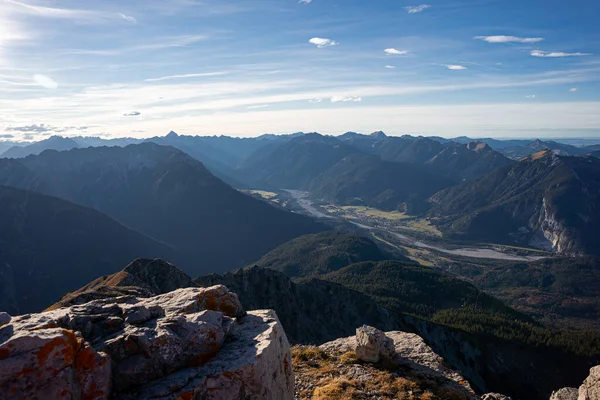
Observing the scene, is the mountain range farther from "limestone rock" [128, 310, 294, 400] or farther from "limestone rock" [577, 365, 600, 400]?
"limestone rock" [128, 310, 294, 400]

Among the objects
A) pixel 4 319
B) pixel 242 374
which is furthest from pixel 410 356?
pixel 4 319

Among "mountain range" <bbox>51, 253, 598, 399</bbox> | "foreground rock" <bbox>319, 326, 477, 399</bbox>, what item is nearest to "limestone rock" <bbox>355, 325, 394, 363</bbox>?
"foreground rock" <bbox>319, 326, 477, 399</bbox>

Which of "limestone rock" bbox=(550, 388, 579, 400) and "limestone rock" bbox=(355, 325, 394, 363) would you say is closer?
"limestone rock" bbox=(550, 388, 579, 400)

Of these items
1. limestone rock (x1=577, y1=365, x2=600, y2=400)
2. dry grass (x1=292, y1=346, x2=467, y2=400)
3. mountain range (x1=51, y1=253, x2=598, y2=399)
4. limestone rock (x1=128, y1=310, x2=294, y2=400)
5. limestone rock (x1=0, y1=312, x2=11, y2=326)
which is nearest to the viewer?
limestone rock (x1=128, y1=310, x2=294, y2=400)

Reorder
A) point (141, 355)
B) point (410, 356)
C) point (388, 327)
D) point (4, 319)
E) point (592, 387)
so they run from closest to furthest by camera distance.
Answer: point (141, 355)
point (4, 319)
point (592, 387)
point (410, 356)
point (388, 327)

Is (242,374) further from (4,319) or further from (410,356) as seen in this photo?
(410,356)

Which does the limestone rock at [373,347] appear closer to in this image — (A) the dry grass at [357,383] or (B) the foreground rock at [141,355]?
(A) the dry grass at [357,383]
